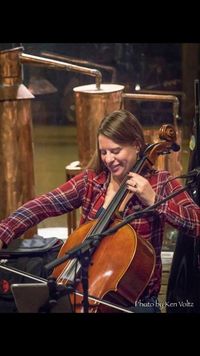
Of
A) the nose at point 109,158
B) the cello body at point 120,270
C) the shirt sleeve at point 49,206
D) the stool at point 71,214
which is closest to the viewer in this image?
the cello body at point 120,270

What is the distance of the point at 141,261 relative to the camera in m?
2.50

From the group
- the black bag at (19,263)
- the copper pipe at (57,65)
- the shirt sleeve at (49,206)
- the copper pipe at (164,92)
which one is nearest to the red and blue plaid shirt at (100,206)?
the shirt sleeve at (49,206)

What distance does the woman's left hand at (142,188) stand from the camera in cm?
250

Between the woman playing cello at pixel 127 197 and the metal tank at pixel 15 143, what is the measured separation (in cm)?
62

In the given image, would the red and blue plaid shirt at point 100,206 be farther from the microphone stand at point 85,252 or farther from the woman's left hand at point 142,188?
the microphone stand at point 85,252

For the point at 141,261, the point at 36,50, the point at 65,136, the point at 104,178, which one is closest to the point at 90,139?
the point at 65,136

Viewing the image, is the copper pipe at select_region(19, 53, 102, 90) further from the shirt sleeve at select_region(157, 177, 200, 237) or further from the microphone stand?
the microphone stand

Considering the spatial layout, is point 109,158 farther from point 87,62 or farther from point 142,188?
point 87,62

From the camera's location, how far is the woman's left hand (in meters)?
2.50

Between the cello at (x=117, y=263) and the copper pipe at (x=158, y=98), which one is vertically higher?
the copper pipe at (x=158, y=98)

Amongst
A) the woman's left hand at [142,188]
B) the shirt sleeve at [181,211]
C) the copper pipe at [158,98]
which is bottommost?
the shirt sleeve at [181,211]

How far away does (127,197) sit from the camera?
2.61 metres
